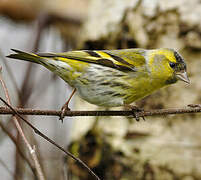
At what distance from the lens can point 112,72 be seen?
291 cm

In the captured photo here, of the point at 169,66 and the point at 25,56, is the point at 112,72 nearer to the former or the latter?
the point at 169,66

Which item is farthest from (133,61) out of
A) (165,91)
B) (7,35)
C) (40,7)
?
(7,35)

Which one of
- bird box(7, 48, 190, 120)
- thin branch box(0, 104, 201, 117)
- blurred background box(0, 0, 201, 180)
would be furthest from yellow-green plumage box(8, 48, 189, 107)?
blurred background box(0, 0, 201, 180)

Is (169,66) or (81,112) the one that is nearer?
(81,112)

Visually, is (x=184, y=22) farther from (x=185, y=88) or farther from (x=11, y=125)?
(x=11, y=125)

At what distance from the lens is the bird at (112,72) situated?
278 cm

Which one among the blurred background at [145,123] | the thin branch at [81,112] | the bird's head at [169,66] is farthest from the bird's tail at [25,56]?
the bird's head at [169,66]

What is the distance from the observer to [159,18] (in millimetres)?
3738

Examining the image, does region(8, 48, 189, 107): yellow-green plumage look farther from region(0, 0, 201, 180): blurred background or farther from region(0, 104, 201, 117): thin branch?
region(0, 0, 201, 180): blurred background

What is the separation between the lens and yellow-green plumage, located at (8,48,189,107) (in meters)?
2.78

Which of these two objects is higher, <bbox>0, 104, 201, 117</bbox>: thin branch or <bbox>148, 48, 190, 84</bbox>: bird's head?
<bbox>148, 48, 190, 84</bbox>: bird's head

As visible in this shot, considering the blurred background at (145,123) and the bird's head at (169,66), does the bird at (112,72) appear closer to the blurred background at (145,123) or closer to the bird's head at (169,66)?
the bird's head at (169,66)

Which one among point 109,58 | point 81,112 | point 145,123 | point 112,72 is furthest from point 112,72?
point 145,123

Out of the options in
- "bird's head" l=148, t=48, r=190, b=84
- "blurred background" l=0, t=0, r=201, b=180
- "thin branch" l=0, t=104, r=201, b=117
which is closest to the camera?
"thin branch" l=0, t=104, r=201, b=117
